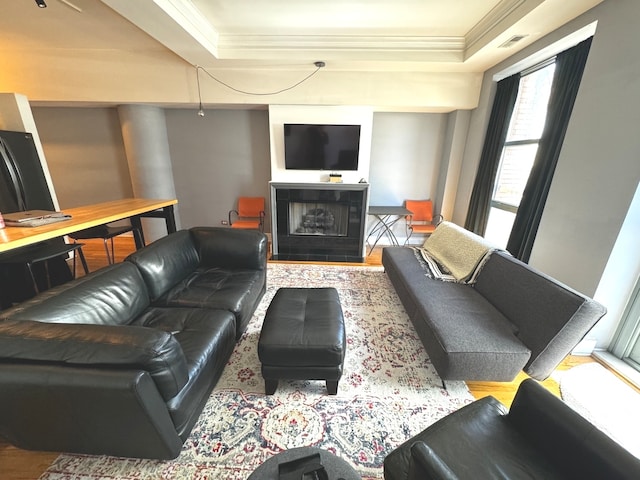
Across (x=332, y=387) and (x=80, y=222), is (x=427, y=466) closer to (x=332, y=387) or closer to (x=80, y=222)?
(x=332, y=387)

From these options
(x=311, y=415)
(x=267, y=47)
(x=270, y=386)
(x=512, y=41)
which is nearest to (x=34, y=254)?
(x=270, y=386)

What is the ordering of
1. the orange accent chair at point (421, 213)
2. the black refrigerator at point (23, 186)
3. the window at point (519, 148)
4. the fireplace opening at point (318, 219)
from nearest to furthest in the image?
the black refrigerator at point (23, 186), the window at point (519, 148), the fireplace opening at point (318, 219), the orange accent chair at point (421, 213)

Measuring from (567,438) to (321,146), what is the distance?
3.59 metres

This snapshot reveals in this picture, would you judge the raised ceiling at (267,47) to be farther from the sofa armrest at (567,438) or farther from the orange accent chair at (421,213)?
the sofa armrest at (567,438)

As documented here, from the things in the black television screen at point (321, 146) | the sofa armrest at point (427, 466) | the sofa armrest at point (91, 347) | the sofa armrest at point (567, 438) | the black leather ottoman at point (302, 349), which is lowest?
the black leather ottoman at point (302, 349)

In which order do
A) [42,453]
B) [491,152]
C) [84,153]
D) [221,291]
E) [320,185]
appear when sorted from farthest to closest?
[84,153] → [320,185] → [491,152] → [221,291] → [42,453]

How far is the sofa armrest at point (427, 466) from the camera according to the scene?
718 millimetres

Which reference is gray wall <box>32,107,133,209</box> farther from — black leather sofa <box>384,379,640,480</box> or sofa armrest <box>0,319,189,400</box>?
black leather sofa <box>384,379,640,480</box>

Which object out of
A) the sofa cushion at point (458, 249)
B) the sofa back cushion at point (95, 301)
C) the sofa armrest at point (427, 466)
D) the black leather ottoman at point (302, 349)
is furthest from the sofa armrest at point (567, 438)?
the sofa back cushion at point (95, 301)

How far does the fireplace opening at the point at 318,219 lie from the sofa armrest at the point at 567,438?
2964 millimetres

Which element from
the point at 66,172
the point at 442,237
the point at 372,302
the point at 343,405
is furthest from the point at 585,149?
the point at 66,172

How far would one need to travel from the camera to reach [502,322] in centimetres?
179

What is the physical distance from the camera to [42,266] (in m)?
2.45

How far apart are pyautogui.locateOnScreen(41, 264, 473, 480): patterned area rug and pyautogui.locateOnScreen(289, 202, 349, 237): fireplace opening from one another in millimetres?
1978
